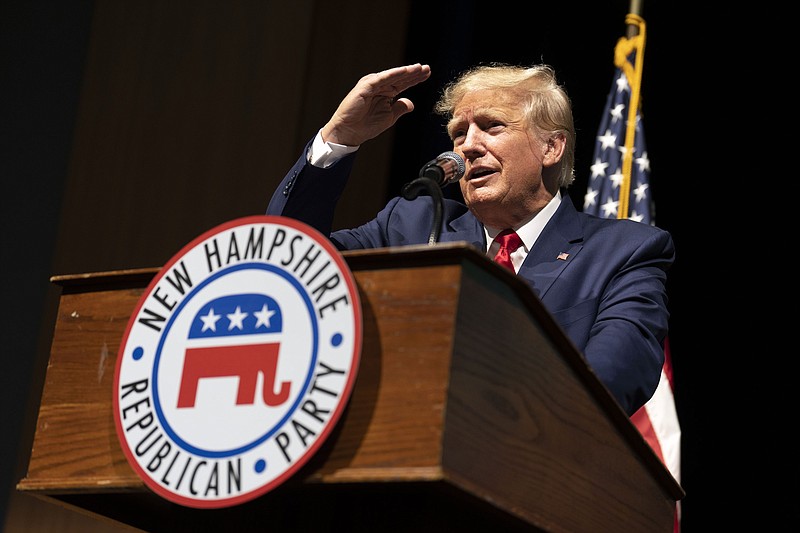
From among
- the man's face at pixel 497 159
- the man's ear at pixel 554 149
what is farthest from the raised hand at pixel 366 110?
the man's ear at pixel 554 149

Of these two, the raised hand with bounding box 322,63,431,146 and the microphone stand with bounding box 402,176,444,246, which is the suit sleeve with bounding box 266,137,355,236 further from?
the microphone stand with bounding box 402,176,444,246

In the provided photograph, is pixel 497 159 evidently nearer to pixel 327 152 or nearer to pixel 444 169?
pixel 327 152

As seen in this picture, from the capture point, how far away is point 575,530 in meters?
1.31

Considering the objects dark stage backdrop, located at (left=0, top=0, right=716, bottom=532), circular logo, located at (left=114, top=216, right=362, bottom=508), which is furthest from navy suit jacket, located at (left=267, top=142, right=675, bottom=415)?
dark stage backdrop, located at (left=0, top=0, right=716, bottom=532)

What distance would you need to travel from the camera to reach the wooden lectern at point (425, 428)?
1.12 m

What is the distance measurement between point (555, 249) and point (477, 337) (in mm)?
998

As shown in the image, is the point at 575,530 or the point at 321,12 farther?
the point at 321,12

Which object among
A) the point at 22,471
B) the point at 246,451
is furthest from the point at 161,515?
the point at 22,471

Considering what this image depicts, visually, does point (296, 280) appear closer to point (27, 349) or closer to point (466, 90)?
point (466, 90)

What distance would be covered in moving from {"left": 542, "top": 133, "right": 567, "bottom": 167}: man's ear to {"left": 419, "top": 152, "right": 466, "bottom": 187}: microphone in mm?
→ 748

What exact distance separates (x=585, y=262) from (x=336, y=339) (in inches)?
40.0

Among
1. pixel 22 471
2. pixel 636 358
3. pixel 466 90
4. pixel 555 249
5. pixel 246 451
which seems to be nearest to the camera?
pixel 246 451

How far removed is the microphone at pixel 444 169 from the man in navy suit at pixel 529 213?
0.15m

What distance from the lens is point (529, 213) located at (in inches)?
92.5
